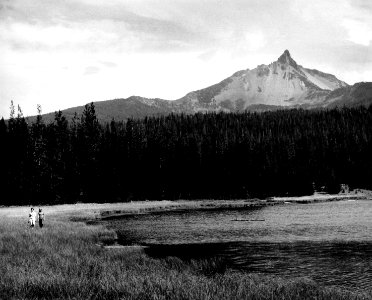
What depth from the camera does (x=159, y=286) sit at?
47.6 ft

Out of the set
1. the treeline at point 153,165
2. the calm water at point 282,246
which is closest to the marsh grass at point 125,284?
the calm water at point 282,246

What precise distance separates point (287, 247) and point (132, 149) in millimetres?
98667

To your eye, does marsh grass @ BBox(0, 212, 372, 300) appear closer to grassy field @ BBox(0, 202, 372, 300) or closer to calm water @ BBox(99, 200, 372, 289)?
grassy field @ BBox(0, 202, 372, 300)

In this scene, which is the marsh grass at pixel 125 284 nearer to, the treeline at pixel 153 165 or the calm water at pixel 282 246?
the calm water at pixel 282 246

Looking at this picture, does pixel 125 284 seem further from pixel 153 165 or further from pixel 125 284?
pixel 153 165

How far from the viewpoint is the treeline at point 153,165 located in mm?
104312

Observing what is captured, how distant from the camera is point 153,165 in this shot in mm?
128625

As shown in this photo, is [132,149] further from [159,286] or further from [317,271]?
[159,286]

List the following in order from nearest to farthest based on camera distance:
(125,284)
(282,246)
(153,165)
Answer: (125,284)
(282,246)
(153,165)

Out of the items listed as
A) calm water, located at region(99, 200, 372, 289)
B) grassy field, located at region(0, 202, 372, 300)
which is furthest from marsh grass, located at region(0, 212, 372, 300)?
calm water, located at region(99, 200, 372, 289)

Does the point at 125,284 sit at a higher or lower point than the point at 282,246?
higher

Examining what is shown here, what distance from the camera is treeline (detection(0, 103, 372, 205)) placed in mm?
104312

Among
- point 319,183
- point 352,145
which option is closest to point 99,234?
point 319,183

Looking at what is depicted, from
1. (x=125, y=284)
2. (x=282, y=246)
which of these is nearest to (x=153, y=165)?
(x=282, y=246)
